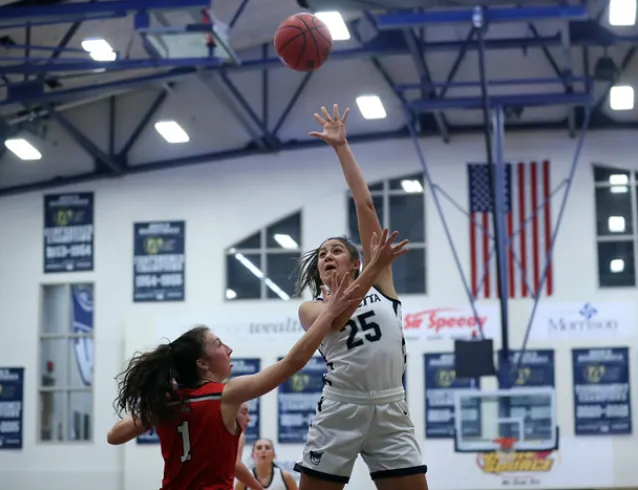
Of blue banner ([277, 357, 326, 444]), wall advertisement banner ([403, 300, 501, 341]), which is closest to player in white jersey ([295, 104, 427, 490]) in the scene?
wall advertisement banner ([403, 300, 501, 341])

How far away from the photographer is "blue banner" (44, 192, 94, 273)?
Result: 21922mm

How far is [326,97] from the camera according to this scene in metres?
20.9

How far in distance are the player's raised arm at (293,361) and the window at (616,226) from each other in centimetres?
1585

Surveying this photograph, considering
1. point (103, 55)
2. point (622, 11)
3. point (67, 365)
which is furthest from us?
point (67, 365)

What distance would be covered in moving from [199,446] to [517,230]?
15.9 m

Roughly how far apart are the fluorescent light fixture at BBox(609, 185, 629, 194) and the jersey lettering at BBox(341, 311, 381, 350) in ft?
50.1

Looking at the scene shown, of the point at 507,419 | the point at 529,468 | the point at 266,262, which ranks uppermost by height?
the point at 266,262

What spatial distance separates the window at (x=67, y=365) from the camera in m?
21.3

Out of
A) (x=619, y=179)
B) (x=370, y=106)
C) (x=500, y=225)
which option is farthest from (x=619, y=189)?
(x=370, y=106)

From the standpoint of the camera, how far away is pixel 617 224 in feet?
65.8

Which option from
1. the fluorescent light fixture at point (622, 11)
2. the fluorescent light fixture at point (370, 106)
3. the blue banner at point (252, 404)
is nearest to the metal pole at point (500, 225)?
the fluorescent light fixture at point (370, 106)

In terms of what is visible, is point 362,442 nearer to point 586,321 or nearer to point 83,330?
point 586,321

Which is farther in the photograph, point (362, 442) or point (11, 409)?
point (11, 409)

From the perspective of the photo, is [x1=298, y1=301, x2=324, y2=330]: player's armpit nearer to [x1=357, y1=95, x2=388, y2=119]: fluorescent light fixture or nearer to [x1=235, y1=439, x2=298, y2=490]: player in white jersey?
[x1=235, y1=439, x2=298, y2=490]: player in white jersey
